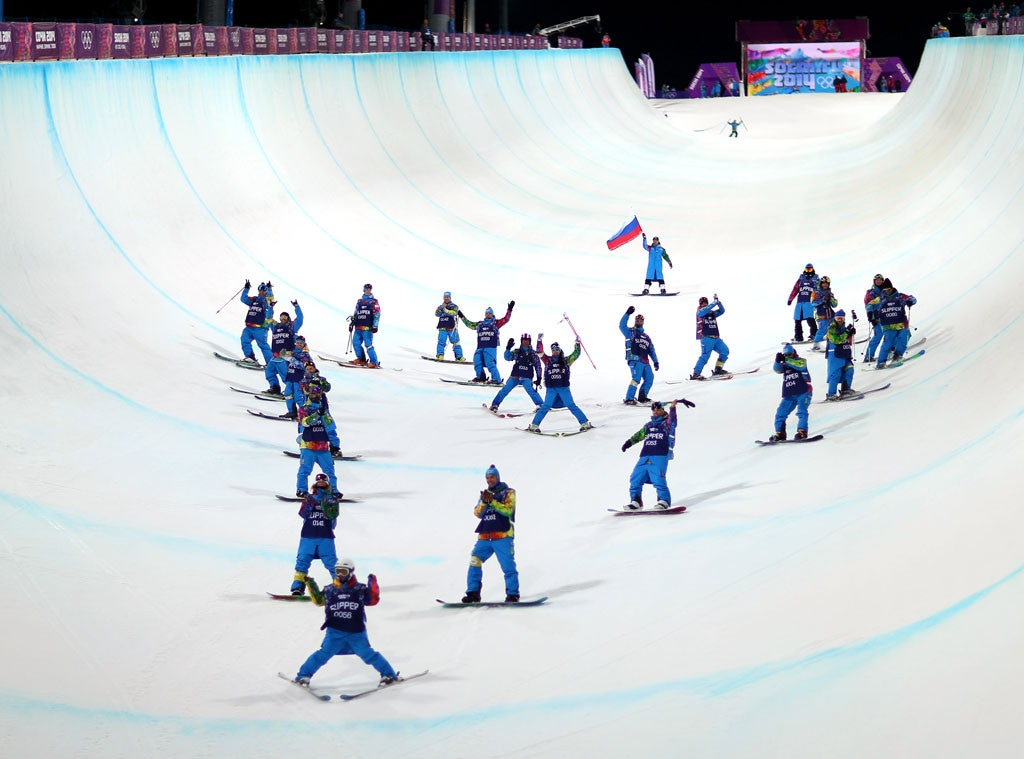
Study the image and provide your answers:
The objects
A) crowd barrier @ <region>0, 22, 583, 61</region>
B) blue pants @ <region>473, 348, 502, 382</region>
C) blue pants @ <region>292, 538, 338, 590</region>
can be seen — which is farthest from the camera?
crowd barrier @ <region>0, 22, 583, 61</region>

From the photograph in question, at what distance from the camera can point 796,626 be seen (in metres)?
9.40

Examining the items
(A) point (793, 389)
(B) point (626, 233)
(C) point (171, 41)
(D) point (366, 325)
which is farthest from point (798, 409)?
(C) point (171, 41)

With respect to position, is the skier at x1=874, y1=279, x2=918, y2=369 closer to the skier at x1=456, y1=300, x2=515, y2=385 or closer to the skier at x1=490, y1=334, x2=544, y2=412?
the skier at x1=490, y1=334, x2=544, y2=412

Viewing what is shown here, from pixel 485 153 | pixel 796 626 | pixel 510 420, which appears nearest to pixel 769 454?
pixel 510 420

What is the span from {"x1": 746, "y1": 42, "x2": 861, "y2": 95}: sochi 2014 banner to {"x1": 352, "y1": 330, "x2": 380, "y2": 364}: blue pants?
154 ft

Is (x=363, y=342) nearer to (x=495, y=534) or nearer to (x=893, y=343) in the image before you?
(x=893, y=343)

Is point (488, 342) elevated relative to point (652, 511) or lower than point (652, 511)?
elevated

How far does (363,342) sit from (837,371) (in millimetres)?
6710

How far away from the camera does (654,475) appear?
13055 mm

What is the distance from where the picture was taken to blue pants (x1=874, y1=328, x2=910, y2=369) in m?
17.6

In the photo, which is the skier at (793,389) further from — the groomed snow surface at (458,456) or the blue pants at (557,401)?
the blue pants at (557,401)

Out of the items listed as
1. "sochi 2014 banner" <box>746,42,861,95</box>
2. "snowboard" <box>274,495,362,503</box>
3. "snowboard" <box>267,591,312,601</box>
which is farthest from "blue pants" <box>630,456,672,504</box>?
"sochi 2014 banner" <box>746,42,861,95</box>

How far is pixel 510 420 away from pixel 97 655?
8.24 metres

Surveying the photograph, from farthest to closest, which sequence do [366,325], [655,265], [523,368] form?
[655,265], [366,325], [523,368]
